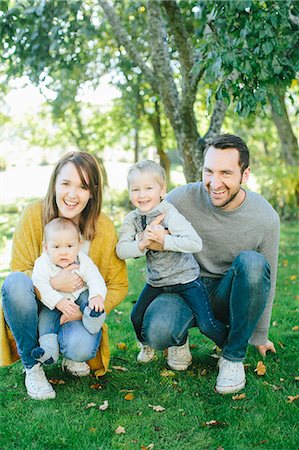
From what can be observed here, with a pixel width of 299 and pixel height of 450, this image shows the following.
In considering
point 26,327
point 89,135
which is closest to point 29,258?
point 26,327

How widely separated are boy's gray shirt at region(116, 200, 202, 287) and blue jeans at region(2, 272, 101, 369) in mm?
468

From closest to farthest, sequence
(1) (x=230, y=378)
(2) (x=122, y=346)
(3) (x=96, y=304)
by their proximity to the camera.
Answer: (3) (x=96, y=304)
(1) (x=230, y=378)
(2) (x=122, y=346)

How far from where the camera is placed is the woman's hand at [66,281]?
10.3 feet

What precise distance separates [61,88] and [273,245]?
8095 millimetres

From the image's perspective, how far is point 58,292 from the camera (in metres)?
3.16

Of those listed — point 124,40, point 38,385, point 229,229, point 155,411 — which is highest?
point 124,40

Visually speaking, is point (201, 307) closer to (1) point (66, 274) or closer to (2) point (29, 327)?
(1) point (66, 274)

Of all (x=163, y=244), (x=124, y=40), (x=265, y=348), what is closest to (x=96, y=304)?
(x=163, y=244)

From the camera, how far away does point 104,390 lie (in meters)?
3.30

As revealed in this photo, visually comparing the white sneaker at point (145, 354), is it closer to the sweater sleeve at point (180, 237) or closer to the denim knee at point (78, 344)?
the denim knee at point (78, 344)

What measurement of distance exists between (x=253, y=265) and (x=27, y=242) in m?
1.24

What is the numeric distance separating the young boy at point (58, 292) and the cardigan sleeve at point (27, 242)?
0.31 feet

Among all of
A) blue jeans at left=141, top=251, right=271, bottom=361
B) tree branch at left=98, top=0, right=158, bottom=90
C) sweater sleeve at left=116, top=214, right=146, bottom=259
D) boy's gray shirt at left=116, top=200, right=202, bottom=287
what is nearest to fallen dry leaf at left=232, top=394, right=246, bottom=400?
blue jeans at left=141, top=251, right=271, bottom=361

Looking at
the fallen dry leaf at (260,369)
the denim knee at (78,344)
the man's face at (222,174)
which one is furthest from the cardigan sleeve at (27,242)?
the fallen dry leaf at (260,369)
